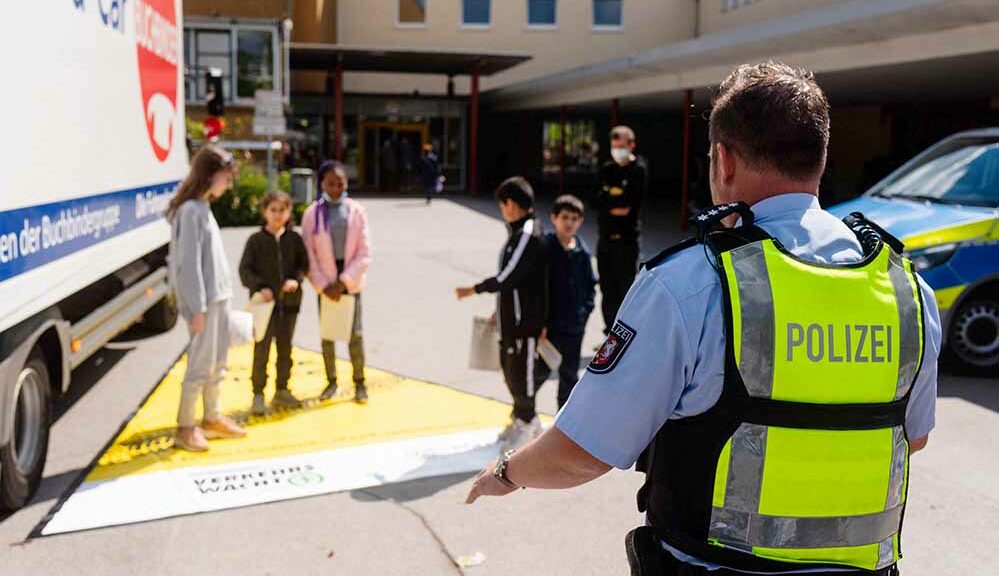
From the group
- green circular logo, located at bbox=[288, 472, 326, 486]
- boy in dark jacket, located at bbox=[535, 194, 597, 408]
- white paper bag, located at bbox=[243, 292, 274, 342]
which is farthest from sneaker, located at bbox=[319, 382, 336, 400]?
boy in dark jacket, located at bbox=[535, 194, 597, 408]

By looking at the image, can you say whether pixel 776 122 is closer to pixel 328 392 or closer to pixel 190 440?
pixel 190 440

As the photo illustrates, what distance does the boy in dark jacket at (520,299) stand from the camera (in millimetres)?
5719

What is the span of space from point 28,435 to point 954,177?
7333 millimetres

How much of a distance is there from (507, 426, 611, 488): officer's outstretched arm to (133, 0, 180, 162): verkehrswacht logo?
5.78 m

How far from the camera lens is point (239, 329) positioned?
604 centimetres

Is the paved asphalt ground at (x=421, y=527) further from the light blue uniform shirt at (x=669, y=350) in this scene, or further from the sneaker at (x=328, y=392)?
the light blue uniform shirt at (x=669, y=350)

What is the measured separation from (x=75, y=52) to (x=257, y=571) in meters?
2.88

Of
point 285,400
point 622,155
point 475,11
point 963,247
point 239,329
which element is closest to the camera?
point 239,329

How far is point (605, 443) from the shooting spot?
186 cm

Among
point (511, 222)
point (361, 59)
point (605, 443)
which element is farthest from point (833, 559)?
point (361, 59)

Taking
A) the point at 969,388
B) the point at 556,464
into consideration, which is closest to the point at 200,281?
the point at 556,464

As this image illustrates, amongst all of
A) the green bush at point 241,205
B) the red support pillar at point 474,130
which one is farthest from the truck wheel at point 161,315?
the red support pillar at point 474,130

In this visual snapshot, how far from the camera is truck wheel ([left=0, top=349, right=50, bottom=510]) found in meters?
4.79

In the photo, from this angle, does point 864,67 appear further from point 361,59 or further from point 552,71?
point 552,71
